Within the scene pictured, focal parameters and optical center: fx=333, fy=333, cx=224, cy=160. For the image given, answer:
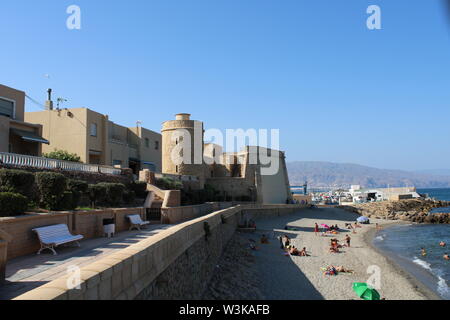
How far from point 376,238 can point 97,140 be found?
27.7m

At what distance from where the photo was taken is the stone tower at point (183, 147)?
33.7 meters

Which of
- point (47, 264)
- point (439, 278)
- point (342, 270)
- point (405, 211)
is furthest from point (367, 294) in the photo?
point (405, 211)

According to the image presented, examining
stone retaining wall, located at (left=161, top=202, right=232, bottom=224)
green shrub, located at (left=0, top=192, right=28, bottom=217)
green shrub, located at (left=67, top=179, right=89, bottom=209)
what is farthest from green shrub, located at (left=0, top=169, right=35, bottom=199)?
stone retaining wall, located at (left=161, top=202, right=232, bottom=224)

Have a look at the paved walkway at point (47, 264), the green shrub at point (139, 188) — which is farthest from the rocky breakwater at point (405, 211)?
the paved walkway at point (47, 264)

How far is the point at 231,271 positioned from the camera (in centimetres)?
1507

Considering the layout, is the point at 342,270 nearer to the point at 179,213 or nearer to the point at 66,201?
the point at 179,213

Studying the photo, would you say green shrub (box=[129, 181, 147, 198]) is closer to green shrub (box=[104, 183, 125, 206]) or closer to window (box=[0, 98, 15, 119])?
green shrub (box=[104, 183, 125, 206])

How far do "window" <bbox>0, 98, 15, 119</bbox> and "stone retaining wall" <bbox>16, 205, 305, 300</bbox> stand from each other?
15911mm

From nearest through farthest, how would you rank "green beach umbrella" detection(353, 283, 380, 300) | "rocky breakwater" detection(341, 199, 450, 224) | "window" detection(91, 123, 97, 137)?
"green beach umbrella" detection(353, 283, 380, 300), "window" detection(91, 123, 97, 137), "rocky breakwater" detection(341, 199, 450, 224)

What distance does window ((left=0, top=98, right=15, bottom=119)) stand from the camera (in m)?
20.6

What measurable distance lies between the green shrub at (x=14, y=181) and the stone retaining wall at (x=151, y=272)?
4954 mm

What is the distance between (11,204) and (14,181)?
2071mm

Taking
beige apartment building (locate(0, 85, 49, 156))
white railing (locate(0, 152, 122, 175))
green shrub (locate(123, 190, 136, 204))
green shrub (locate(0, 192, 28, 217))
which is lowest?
green shrub (locate(123, 190, 136, 204))

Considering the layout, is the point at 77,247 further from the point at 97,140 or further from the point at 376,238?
the point at 376,238
